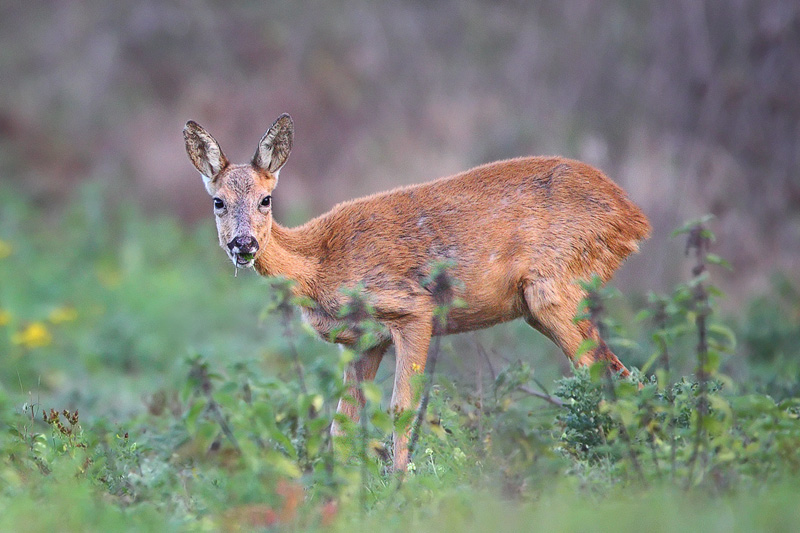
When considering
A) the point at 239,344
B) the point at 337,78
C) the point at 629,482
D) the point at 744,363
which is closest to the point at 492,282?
the point at 629,482

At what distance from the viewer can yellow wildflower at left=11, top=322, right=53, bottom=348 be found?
11203 mm

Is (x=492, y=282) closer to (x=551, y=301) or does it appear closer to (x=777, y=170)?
(x=551, y=301)

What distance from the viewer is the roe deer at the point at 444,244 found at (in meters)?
7.21

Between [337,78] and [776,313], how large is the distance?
8.75 metres

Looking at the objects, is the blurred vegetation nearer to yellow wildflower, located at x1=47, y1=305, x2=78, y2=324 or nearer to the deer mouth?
yellow wildflower, located at x1=47, y1=305, x2=78, y2=324

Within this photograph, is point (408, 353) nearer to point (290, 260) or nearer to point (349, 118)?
point (290, 260)

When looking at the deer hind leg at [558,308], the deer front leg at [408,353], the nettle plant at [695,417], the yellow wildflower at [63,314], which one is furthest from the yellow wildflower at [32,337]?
the nettle plant at [695,417]

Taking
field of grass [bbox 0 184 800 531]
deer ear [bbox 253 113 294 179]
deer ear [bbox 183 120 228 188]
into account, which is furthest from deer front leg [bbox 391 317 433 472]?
deer ear [bbox 183 120 228 188]

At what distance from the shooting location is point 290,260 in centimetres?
736

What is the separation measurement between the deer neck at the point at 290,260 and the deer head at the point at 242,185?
111 mm

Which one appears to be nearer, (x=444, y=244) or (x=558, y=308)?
(x=558, y=308)

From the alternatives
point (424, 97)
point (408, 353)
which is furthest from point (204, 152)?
point (424, 97)

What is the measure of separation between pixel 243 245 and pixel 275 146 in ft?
3.31

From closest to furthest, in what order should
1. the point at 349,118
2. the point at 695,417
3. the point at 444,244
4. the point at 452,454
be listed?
the point at 695,417 < the point at 452,454 < the point at 444,244 < the point at 349,118
